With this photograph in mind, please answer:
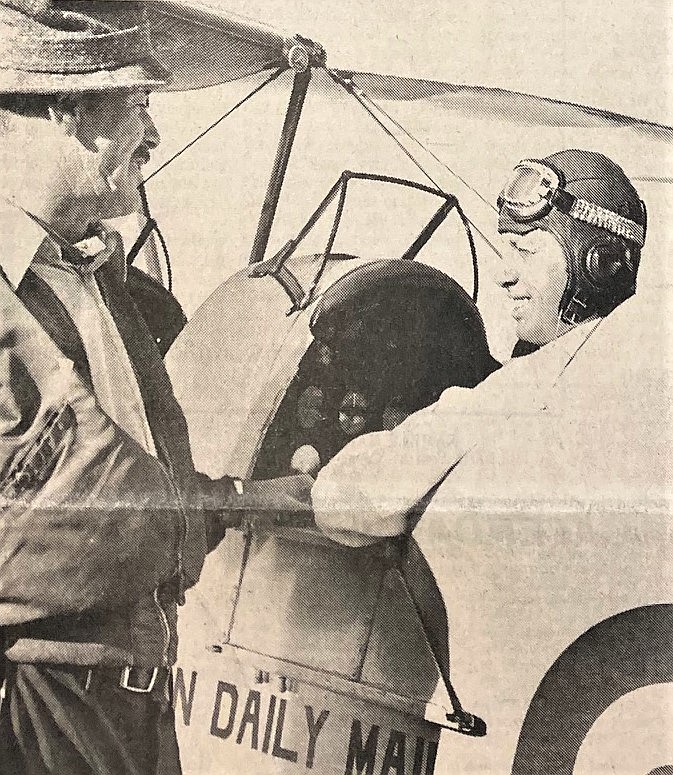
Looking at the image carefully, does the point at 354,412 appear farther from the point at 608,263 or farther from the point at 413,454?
the point at 608,263

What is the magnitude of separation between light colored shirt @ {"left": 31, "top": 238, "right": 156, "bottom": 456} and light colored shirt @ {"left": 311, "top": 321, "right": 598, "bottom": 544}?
31 centimetres

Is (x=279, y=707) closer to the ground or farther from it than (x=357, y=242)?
closer to the ground

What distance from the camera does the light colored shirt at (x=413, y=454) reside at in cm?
139

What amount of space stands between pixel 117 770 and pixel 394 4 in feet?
4.46

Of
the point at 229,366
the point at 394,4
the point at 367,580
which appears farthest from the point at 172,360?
the point at 394,4

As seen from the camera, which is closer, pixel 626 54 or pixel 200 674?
pixel 200 674

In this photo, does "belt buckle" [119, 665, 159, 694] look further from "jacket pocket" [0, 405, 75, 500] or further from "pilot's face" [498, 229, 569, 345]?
"pilot's face" [498, 229, 569, 345]

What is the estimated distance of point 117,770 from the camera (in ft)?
4.46

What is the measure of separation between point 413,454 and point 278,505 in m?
0.24

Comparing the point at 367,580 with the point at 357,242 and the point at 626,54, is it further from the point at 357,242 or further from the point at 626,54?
the point at 626,54

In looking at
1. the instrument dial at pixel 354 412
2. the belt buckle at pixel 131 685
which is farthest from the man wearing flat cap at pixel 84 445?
the instrument dial at pixel 354 412

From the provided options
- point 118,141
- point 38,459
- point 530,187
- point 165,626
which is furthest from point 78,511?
point 530,187

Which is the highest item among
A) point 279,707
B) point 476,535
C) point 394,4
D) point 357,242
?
point 394,4

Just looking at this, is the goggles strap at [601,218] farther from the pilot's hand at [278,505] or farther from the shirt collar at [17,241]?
the shirt collar at [17,241]
